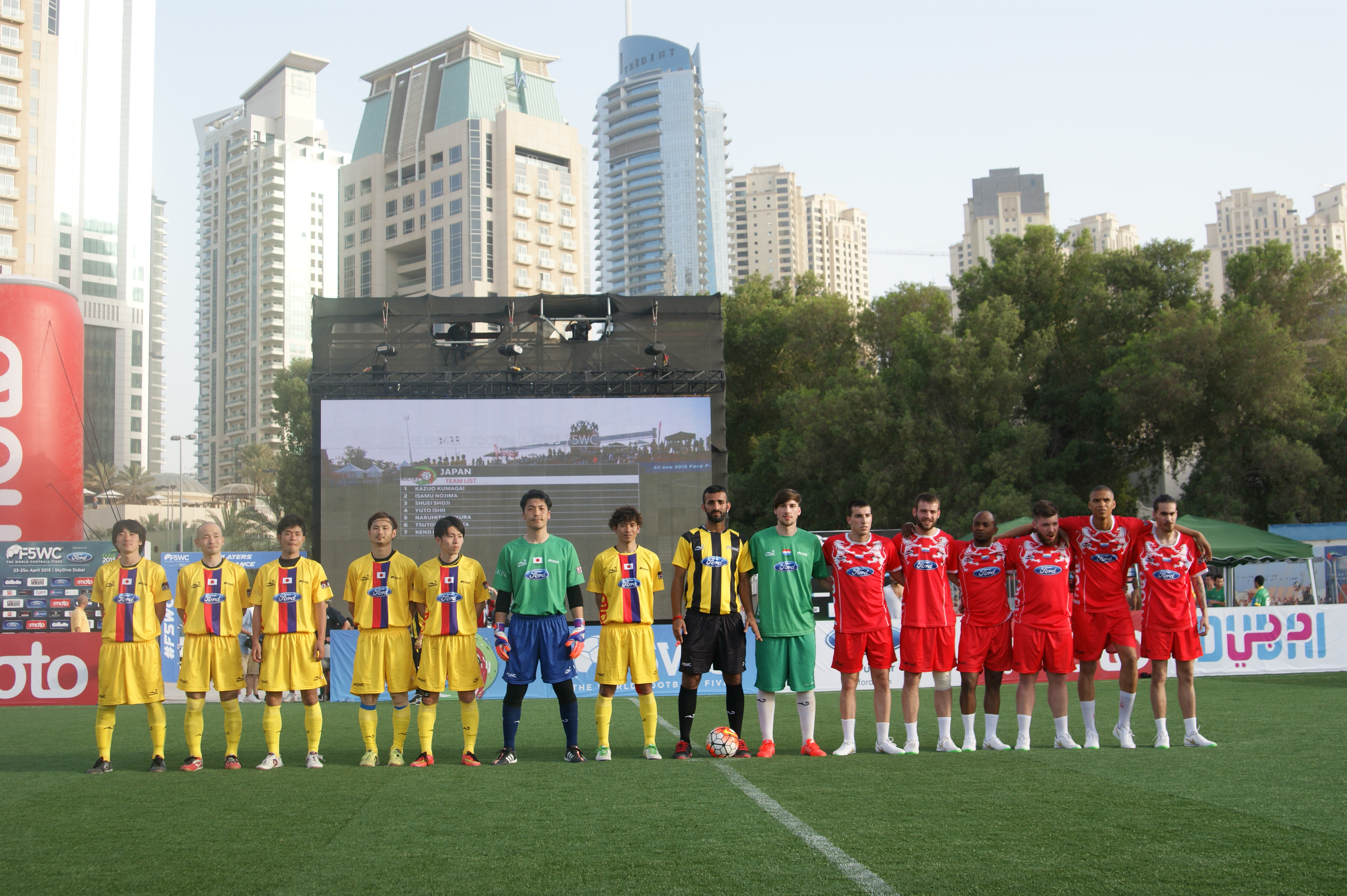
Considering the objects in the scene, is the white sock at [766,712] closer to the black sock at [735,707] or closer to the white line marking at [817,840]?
the black sock at [735,707]

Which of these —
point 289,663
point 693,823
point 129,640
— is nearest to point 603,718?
point 289,663

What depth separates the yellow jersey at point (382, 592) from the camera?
7.00 metres

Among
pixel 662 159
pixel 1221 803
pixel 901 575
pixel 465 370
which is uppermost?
pixel 662 159

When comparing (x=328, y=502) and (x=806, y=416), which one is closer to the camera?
(x=328, y=502)

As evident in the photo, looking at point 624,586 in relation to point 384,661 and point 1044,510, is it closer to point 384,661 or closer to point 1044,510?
point 384,661

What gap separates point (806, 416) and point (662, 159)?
4847 inches

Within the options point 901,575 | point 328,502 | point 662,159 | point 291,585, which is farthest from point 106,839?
point 662,159

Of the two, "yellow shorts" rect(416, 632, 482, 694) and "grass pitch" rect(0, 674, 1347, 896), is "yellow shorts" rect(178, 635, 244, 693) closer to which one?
"grass pitch" rect(0, 674, 1347, 896)

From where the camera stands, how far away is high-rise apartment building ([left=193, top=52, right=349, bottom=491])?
110 m

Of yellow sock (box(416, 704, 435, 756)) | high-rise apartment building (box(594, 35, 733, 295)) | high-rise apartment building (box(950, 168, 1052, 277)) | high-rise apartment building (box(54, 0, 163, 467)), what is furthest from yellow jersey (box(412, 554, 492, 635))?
high-rise apartment building (box(950, 168, 1052, 277))

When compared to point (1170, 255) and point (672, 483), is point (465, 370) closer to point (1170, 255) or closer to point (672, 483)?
point (672, 483)

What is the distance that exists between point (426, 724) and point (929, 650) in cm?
340

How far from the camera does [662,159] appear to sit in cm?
14562

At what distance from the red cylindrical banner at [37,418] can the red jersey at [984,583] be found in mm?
14379
